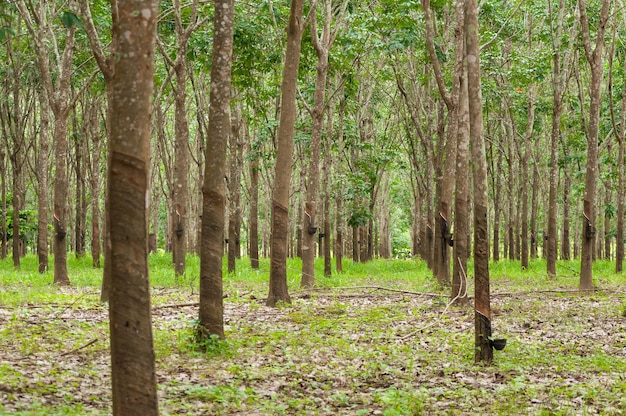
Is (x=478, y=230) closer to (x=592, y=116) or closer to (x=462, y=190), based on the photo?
(x=462, y=190)

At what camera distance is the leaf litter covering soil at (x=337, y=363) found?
21.9 ft

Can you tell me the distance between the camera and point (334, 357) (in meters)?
9.00

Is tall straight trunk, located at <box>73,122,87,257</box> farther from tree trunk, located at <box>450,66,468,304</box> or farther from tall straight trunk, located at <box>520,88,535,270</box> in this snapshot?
tree trunk, located at <box>450,66,468,304</box>

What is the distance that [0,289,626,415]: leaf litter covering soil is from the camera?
666 cm

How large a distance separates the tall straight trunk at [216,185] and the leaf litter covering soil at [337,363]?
1.39ft

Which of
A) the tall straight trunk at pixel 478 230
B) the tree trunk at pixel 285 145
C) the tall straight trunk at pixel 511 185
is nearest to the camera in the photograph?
the tall straight trunk at pixel 478 230

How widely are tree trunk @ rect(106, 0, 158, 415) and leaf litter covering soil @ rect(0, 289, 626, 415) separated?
195 cm

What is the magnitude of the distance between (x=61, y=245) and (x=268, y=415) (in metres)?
11.8

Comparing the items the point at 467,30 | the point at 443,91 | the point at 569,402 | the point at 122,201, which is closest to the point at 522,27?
the point at 443,91

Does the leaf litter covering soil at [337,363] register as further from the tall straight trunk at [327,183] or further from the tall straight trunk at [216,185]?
the tall straight trunk at [327,183]

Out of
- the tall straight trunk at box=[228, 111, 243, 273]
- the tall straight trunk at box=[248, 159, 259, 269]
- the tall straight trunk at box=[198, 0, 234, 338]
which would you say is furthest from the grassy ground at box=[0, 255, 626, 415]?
the tall straight trunk at box=[248, 159, 259, 269]

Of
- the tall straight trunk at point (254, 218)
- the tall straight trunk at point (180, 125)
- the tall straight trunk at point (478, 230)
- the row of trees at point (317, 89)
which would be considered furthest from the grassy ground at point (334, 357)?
the tall straight trunk at point (254, 218)

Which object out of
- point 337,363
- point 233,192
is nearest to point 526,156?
point 233,192

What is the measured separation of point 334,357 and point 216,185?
283cm
